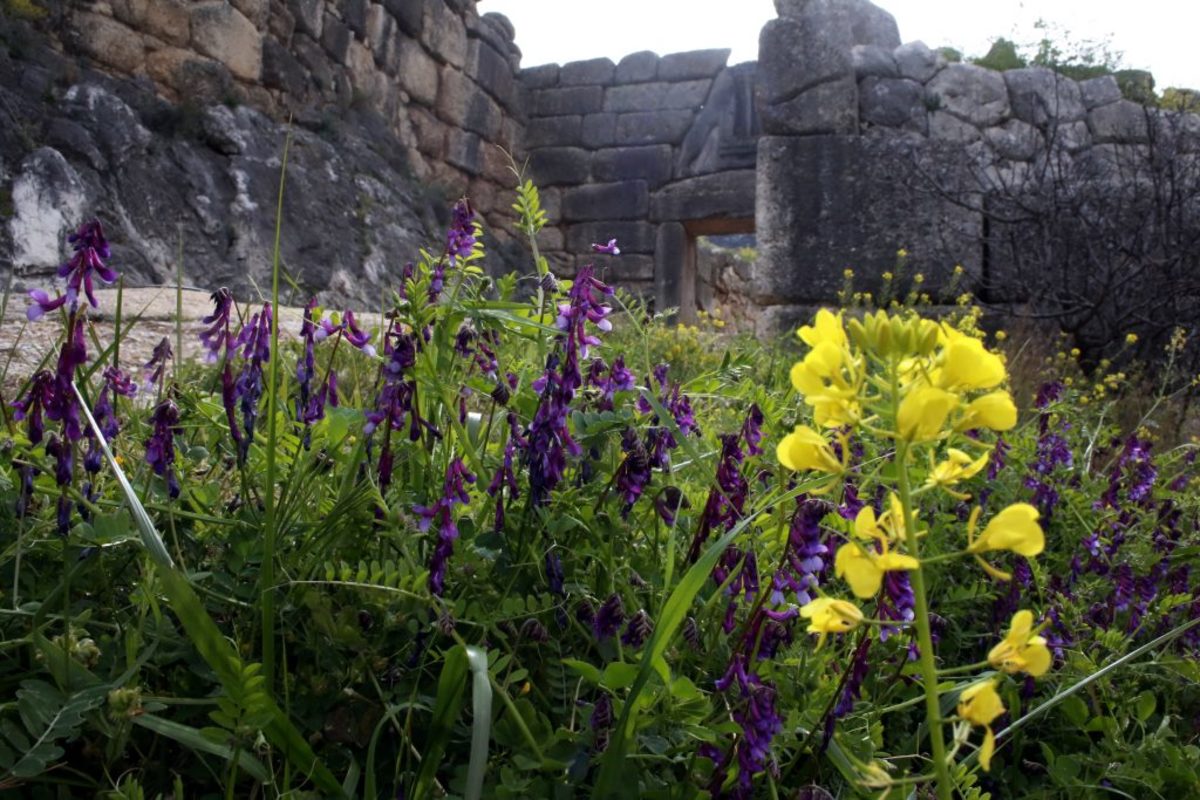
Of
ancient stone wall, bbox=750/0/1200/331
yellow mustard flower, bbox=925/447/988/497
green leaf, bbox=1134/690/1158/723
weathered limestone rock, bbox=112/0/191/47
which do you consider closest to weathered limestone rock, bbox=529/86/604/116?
ancient stone wall, bbox=750/0/1200/331

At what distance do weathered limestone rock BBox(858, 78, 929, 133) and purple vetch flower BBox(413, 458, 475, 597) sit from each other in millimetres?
6873

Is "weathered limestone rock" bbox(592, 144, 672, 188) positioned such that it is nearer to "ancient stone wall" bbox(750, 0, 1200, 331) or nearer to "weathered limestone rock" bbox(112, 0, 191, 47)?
"ancient stone wall" bbox(750, 0, 1200, 331)

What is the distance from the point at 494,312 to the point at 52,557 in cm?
68

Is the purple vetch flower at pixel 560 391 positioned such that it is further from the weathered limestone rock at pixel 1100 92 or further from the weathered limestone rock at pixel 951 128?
the weathered limestone rock at pixel 1100 92

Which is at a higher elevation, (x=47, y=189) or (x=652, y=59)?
(x=652, y=59)

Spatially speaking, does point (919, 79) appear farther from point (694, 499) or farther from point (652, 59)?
point (694, 499)

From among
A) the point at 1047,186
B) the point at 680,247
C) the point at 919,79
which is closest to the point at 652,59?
the point at 680,247

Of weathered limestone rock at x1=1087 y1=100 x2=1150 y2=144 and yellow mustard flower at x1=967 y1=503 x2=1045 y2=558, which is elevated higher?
weathered limestone rock at x1=1087 y1=100 x2=1150 y2=144

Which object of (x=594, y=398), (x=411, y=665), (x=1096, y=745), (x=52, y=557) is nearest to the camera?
(x=411, y=665)

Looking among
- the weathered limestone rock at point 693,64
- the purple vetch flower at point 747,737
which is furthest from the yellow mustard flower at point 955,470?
the weathered limestone rock at point 693,64

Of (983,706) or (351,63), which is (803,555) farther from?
(351,63)

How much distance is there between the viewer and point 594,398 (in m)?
1.37

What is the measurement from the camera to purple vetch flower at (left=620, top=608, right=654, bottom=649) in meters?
1.04

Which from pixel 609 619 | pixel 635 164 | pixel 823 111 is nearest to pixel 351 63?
pixel 635 164
